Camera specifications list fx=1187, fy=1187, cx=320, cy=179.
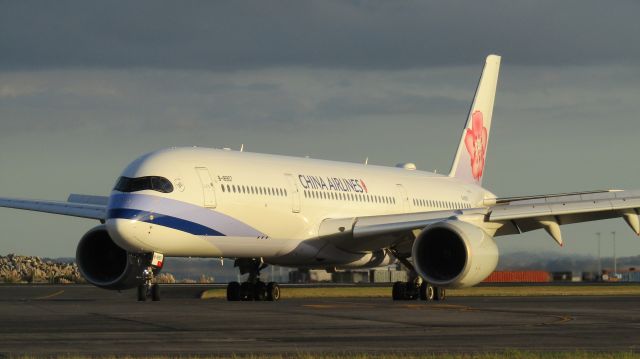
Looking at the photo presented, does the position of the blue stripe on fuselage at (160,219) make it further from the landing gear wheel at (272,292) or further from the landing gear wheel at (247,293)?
the landing gear wheel at (272,292)

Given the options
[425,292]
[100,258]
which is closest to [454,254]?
[425,292]

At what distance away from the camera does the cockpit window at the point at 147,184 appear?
3209 centimetres

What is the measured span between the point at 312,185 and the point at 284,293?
6125mm

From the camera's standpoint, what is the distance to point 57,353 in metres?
16.5

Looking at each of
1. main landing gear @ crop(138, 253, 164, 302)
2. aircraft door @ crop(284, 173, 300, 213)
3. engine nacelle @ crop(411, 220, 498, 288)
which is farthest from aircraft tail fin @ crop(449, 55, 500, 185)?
main landing gear @ crop(138, 253, 164, 302)

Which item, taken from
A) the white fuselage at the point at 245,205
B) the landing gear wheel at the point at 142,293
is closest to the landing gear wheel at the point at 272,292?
the white fuselage at the point at 245,205

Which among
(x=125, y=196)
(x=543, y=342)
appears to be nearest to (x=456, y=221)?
(x=125, y=196)

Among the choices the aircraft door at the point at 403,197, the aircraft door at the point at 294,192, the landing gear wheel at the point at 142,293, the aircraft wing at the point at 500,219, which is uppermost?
the aircraft door at the point at 403,197

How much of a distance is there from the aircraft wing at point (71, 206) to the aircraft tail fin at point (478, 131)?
17.0m

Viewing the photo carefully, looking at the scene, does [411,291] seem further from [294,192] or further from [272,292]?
[294,192]

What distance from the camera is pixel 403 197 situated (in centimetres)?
4362

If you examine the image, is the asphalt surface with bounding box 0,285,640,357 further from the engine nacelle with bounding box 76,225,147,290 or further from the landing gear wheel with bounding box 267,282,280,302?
the landing gear wheel with bounding box 267,282,280,302

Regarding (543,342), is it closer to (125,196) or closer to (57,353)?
(57,353)

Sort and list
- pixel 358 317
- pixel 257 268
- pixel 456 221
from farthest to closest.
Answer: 1. pixel 257 268
2. pixel 456 221
3. pixel 358 317
